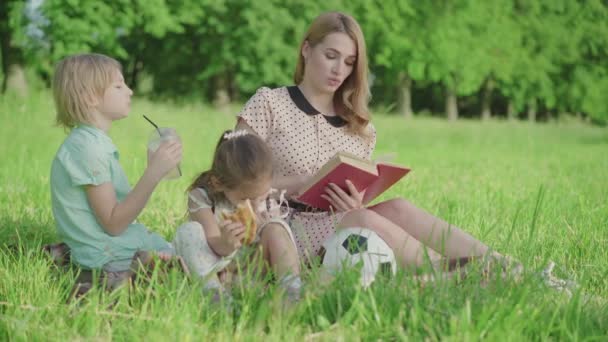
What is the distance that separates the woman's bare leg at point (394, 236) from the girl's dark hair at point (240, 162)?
0.53 metres

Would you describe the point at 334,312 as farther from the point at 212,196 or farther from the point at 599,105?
the point at 599,105

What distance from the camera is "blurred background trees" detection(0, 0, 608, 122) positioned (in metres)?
20.0

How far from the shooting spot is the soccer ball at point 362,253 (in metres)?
3.16

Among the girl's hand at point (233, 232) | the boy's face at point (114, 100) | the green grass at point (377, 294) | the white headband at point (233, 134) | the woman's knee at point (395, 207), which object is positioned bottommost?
the green grass at point (377, 294)

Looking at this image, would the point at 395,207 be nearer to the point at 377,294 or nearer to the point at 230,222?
the point at 230,222

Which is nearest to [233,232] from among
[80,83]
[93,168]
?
[93,168]

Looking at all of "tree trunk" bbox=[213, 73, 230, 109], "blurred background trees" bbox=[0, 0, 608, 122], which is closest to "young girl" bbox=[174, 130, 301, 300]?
"blurred background trees" bbox=[0, 0, 608, 122]

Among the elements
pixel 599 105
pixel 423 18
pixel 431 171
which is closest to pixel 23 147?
pixel 431 171

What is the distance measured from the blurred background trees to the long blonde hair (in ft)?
36.0

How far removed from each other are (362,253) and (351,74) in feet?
4.94

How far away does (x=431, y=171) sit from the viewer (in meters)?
9.85

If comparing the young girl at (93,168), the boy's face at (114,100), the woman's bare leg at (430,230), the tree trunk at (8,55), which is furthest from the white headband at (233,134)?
the tree trunk at (8,55)

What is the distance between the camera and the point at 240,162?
332 cm

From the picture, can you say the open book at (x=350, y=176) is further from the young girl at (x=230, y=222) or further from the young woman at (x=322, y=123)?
the young girl at (x=230, y=222)
